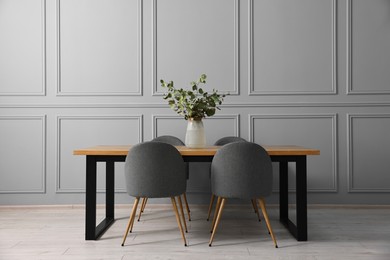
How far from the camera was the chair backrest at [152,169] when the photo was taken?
247 cm

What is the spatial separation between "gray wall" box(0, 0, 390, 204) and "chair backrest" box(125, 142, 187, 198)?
139 cm

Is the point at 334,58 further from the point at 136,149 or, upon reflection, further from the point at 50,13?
the point at 50,13

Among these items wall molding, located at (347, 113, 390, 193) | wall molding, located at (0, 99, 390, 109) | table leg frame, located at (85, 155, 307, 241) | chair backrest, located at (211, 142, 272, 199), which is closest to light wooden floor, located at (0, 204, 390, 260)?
table leg frame, located at (85, 155, 307, 241)

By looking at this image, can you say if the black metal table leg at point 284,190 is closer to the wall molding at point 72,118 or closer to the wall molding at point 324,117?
the wall molding at point 324,117

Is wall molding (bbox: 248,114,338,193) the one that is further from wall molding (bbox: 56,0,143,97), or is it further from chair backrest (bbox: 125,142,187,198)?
chair backrest (bbox: 125,142,187,198)

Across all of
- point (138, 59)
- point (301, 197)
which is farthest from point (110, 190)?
point (301, 197)

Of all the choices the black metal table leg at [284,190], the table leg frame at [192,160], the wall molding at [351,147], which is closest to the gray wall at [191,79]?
the wall molding at [351,147]

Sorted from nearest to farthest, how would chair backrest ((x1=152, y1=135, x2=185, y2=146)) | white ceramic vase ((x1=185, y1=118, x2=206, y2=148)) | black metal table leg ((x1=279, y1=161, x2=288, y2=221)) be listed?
white ceramic vase ((x1=185, y1=118, x2=206, y2=148))
black metal table leg ((x1=279, y1=161, x2=288, y2=221))
chair backrest ((x1=152, y1=135, x2=185, y2=146))

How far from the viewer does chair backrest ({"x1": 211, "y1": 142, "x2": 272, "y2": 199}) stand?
8.05 ft

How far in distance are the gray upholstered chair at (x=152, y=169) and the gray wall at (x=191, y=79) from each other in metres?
1.38

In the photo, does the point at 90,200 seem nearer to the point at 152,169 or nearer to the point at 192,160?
the point at 152,169

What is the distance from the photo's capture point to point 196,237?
2791mm

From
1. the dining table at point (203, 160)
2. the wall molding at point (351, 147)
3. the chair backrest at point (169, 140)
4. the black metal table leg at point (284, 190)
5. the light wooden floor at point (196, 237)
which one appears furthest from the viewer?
the wall molding at point (351, 147)

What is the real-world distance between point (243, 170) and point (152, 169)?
592mm
